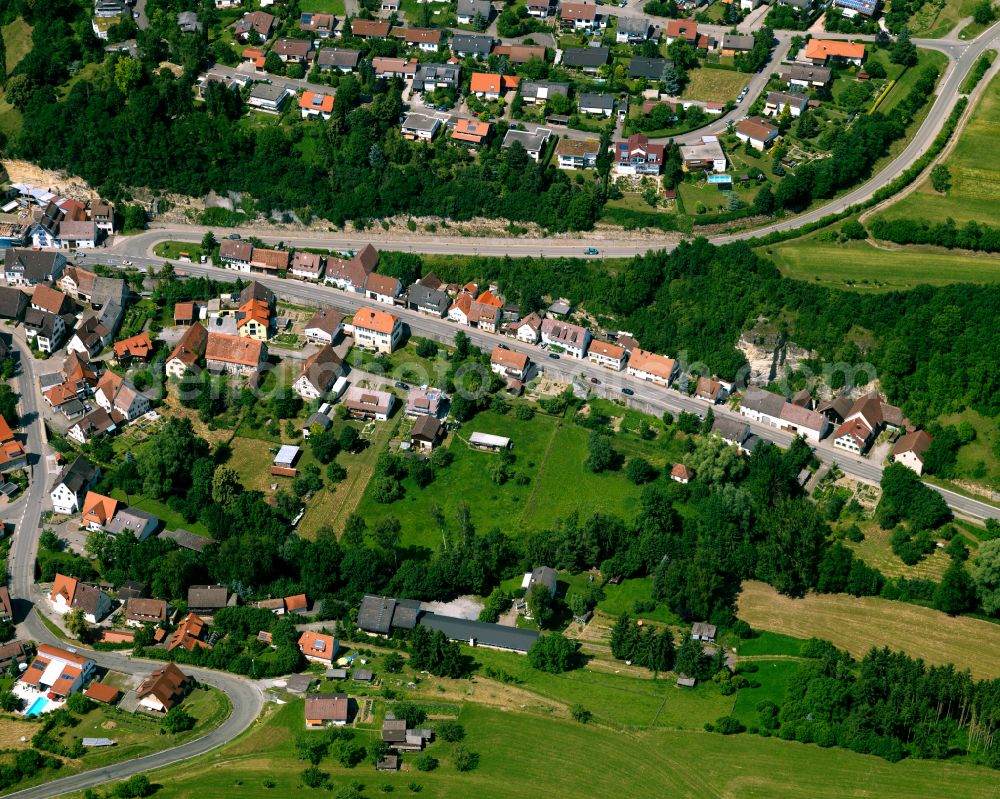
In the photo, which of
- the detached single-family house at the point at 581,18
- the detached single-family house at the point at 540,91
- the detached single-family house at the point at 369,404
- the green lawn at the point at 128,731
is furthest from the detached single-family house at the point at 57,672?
the detached single-family house at the point at 581,18

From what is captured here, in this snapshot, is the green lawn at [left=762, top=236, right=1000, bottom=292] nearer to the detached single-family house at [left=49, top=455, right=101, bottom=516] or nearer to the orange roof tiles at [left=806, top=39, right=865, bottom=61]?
the orange roof tiles at [left=806, top=39, right=865, bottom=61]

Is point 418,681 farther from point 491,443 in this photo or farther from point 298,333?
point 298,333

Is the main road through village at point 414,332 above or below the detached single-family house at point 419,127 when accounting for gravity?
below

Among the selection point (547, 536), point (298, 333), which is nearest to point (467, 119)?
point (298, 333)

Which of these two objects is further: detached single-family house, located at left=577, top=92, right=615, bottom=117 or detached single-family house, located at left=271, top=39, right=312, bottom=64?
detached single-family house, located at left=271, top=39, right=312, bottom=64

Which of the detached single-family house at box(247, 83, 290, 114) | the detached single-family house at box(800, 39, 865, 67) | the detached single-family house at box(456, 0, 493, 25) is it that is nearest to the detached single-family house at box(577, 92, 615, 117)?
the detached single-family house at box(456, 0, 493, 25)

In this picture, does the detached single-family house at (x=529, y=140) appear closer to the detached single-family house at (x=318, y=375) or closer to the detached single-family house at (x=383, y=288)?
the detached single-family house at (x=383, y=288)
